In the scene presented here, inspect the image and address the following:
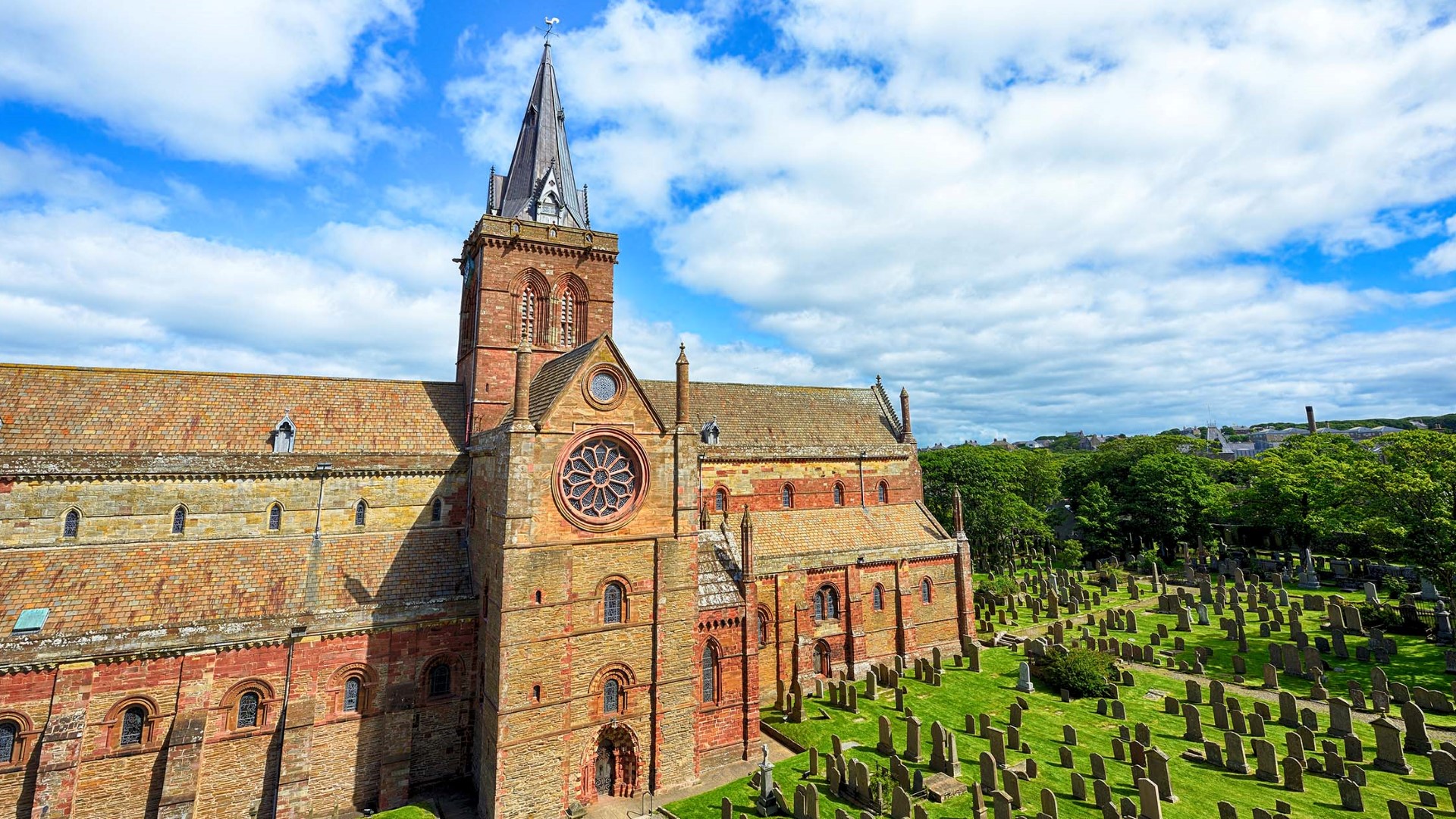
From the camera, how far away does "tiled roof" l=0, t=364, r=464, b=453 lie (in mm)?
18969

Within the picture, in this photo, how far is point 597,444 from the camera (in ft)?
63.0

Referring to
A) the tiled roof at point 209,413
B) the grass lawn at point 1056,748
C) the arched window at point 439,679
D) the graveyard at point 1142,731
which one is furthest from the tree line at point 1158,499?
Result: the tiled roof at point 209,413

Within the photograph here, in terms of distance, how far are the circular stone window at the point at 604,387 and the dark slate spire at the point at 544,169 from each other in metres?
9.92

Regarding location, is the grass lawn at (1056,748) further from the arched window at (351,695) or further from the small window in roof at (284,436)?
the small window in roof at (284,436)

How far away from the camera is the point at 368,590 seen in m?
19.3

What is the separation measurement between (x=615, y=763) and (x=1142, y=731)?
56.6 ft

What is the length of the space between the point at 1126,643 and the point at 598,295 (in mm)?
30080

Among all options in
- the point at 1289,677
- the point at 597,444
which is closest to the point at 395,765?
the point at 597,444

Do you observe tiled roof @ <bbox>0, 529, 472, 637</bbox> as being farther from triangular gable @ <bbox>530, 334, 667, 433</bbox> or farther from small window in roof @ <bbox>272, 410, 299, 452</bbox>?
triangular gable @ <bbox>530, 334, 667, 433</bbox>

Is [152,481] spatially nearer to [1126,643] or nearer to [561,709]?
[561,709]

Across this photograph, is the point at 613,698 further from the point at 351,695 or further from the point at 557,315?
the point at 557,315

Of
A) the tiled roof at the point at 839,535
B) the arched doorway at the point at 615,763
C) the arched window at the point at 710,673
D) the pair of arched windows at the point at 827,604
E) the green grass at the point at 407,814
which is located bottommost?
the green grass at the point at 407,814

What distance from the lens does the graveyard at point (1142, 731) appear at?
1712cm

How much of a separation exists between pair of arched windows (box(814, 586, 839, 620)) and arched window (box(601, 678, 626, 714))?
35.7 ft
